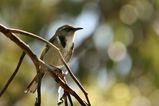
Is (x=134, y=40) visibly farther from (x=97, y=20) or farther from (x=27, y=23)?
(x=27, y=23)

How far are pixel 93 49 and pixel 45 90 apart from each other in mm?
1228

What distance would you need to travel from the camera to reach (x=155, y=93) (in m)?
5.28

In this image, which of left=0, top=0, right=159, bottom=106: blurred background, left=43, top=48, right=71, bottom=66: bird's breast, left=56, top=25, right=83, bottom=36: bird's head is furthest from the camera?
left=0, top=0, right=159, bottom=106: blurred background

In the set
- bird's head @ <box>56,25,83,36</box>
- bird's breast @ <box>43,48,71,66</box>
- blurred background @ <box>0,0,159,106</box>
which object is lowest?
bird's breast @ <box>43,48,71,66</box>

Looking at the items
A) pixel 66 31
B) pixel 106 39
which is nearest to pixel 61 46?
pixel 66 31

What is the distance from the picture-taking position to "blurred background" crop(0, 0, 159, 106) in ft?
17.4

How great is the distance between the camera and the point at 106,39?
18.9ft

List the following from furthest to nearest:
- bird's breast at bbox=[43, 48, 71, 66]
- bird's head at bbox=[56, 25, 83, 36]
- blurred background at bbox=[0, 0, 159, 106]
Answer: blurred background at bbox=[0, 0, 159, 106]
bird's head at bbox=[56, 25, 83, 36]
bird's breast at bbox=[43, 48, 71, 66]

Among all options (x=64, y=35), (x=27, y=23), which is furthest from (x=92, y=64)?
(x=64, y=35)

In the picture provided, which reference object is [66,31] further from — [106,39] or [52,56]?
[106,39]

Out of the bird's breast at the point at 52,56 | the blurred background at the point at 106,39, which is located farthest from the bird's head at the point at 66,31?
the blurred background at the point at 106,39

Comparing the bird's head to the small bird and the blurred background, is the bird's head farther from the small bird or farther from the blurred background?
the blurred background

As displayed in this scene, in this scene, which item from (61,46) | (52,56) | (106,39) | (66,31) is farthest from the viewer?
(106,39)

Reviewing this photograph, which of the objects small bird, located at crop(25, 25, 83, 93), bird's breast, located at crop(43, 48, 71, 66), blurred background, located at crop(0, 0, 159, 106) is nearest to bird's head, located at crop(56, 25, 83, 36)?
small bird, located at crop(25, 25, 83, 93)
